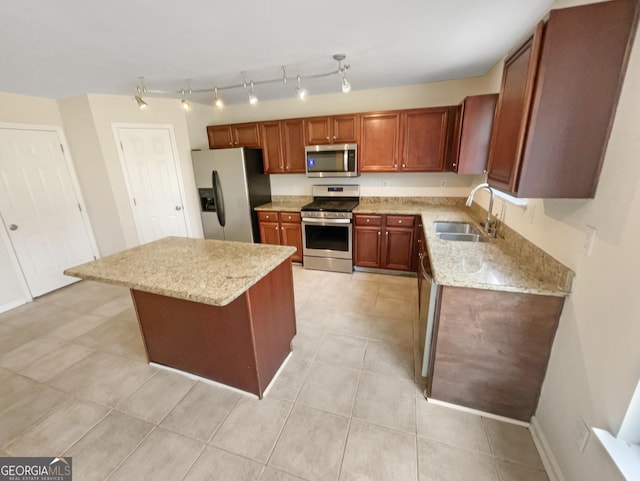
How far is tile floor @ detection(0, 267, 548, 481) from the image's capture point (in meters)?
1.45

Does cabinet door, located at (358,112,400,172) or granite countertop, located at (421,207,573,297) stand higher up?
cabinet door, located at (358,112,400,172)

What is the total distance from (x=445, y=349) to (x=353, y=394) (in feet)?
2.37

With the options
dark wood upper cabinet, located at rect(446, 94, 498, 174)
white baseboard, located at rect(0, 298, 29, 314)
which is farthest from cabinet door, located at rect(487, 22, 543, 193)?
white baseboard, located at rect(0, 298, 29, 314)

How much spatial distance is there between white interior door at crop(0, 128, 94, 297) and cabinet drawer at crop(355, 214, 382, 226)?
391 cm

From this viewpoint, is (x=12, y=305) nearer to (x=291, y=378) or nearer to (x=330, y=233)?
(x=291, y=378)

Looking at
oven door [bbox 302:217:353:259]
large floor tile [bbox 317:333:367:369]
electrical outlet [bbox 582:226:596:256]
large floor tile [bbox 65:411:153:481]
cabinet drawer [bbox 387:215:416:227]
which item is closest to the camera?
electrical outlet [bbox 582:226:596:256]

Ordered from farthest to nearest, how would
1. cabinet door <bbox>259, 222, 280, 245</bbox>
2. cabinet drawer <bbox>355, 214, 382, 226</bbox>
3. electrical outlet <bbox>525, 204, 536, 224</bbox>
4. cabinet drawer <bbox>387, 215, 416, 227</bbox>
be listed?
cabinet door <bbox>259, 222, 280, 245</bbox> → cabinet drawer <bbox>355, 214, 382, 226</bbox> → cabinet drawer <bbox>387, 215, 416, 227</bbox> → electrical outlet <bbox>525, 204, 536, 224</bbox>

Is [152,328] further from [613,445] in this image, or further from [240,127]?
[240,127]

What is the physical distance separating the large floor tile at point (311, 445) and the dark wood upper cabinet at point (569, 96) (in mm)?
1699

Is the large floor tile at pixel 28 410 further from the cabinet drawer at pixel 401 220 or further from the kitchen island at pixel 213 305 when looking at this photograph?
the cabinet drawer at pixel 401 220

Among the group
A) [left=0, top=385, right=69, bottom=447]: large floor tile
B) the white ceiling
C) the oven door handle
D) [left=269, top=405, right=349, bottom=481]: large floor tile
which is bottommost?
[left=269, top=405, right=349, bottom=481]: large floor tile

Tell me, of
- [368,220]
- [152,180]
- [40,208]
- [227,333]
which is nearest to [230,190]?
[152,180]

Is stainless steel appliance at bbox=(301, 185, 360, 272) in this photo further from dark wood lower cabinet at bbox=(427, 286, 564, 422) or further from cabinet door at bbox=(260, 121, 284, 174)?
dark wood lower cabinet at bbox=(427, 286, 564, 422)

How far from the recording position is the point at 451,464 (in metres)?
1.44
